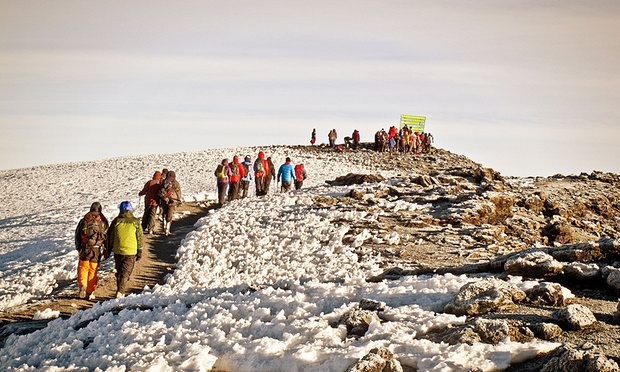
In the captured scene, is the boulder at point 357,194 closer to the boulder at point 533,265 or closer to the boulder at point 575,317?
the boulder at point 533,265

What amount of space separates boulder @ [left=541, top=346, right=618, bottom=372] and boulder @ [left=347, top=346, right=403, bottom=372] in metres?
1.71

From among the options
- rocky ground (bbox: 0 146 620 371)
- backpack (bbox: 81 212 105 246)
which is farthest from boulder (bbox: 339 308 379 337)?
backpack (bbox: 81 212 105 246)

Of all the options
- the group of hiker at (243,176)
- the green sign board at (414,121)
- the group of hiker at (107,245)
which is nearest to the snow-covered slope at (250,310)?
the group of hiker at (107,245)

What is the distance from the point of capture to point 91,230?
15930 mm

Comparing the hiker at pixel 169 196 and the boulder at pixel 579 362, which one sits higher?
the hiker at pixel 169 196

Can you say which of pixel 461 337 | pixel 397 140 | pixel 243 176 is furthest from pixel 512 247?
pixel 397 140

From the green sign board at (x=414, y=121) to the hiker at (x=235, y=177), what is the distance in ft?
96.1

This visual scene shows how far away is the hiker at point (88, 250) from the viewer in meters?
15.9

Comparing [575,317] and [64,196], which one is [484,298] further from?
[64,196]

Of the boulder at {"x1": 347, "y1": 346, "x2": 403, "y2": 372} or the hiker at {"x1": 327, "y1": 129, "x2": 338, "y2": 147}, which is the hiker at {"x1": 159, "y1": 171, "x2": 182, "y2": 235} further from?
the hiker at {"x1": 327, "y1": 129, "x2": 338, "y2": 147}

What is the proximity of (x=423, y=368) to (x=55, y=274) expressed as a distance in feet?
41.8

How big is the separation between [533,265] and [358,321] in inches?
174

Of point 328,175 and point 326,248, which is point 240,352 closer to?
point 326,248

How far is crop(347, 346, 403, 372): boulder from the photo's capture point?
8.46m
